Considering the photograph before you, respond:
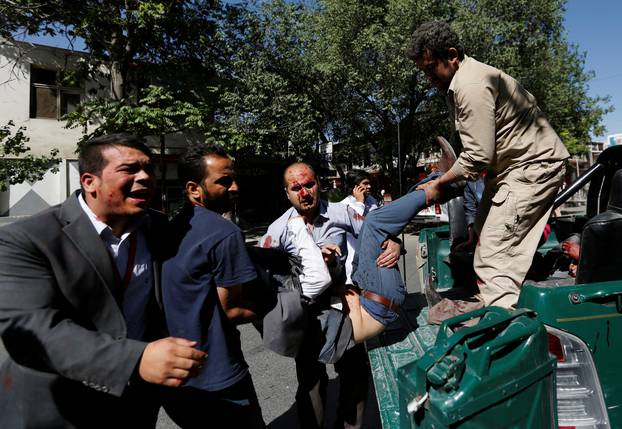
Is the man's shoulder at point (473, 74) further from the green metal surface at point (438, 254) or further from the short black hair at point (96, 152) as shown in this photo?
the short black hair at point (96, 152)

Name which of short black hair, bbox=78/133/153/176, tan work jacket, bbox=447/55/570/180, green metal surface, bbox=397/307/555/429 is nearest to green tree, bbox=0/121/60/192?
short black hair, bbox=78/133/153/176

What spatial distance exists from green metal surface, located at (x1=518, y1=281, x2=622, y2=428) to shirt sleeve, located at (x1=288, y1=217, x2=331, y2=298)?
1013 mm

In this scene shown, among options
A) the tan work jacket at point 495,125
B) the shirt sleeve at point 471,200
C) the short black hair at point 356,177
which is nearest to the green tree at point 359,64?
the short black hair at point 356,177

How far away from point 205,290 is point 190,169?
680 millimetres

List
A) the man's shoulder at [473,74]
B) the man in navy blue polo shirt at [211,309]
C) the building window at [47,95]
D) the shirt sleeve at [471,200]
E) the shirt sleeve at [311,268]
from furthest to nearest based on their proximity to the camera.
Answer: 1. the building window at [47,95]
2. the shirt sleeve at [471,200]
3. the man's shoulder at [473,74]
4. the shirt sleeve at [311,268]
5. the man in navy blue polo shirt at [211,309]

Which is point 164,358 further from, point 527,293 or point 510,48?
point 510,48

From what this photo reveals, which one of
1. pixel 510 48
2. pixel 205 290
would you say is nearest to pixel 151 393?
pixel 205 290

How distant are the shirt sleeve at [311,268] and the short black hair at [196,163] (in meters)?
0.64

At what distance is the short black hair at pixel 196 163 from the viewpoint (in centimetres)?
210

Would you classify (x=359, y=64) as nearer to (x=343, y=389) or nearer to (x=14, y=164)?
(x=14, y=164)

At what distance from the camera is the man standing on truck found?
2324 mm

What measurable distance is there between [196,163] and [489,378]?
1.58 metres

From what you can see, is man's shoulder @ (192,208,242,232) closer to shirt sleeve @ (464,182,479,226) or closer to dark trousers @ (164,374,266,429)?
dark trousers @ (164,374,266,429)

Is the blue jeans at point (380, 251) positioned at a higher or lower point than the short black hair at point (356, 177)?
lower
